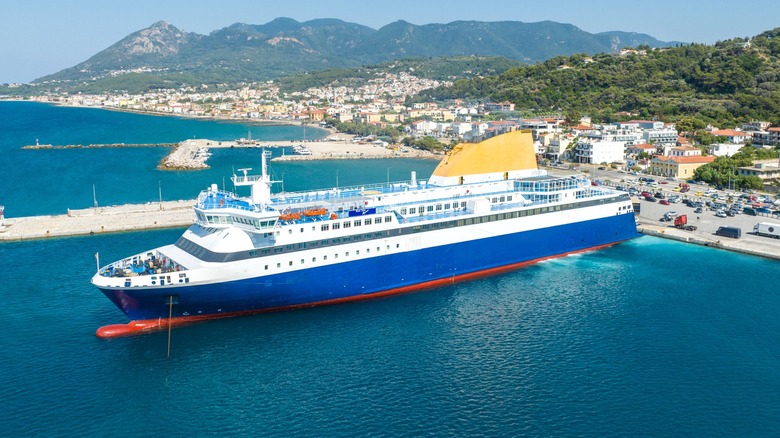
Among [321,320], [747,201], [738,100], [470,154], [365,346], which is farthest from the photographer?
[738,100]

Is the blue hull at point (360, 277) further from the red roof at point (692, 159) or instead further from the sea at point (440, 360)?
the red roof at point (692, 159)

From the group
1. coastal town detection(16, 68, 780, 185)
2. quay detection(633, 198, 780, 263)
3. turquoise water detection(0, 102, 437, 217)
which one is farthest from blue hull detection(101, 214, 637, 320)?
turquoise water detection(0, 102, 437, 217)

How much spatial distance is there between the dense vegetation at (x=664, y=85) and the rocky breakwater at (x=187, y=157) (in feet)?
147

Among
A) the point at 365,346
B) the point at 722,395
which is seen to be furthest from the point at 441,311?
the point at 722,395

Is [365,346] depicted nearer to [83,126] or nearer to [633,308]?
[633,308]

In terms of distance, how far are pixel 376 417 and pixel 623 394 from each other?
6976 mm

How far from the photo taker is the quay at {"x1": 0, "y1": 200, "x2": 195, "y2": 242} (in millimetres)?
35875

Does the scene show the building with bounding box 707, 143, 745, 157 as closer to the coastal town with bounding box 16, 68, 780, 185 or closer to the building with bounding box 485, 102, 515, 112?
the coastal town with bounding box 16, 68, 780, 185

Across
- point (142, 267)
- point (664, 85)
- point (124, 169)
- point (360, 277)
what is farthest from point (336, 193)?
point (664, 85)

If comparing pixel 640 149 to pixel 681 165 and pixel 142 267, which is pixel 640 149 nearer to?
pixel 681 165

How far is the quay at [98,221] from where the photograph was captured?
35875 mm

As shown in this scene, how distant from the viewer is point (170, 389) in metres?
17.8

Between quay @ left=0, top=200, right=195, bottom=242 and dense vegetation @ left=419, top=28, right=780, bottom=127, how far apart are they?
53067 mm

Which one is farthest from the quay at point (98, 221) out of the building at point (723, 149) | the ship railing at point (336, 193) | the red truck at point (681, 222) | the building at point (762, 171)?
the building at point (723, 149)
